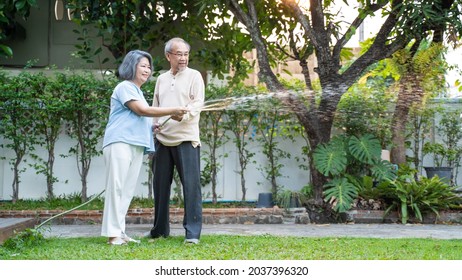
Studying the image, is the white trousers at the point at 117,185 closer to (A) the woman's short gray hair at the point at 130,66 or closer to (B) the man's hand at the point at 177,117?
(B) the man's hand at the point at 177,117

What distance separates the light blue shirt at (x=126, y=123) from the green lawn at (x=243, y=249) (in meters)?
0.81

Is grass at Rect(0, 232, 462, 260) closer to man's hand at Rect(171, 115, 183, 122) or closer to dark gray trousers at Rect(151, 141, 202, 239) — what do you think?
dark gray trousers at Rect(151, 141, 202, 239)

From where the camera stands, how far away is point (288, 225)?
8680 millimetres

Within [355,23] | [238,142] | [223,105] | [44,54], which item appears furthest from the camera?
[44,54]

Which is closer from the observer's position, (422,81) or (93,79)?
(93,79)

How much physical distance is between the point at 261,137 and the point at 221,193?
100cm

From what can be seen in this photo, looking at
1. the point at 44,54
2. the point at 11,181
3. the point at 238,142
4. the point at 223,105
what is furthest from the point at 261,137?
the point at 44,54

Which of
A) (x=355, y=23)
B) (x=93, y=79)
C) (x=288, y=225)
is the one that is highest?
(x=355, y=23)

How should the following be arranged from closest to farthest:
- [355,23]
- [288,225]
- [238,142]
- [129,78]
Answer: [129,78] → [288,225] → [355,23] → [238,142]

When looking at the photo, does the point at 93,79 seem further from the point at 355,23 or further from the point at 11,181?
the point at 355,23

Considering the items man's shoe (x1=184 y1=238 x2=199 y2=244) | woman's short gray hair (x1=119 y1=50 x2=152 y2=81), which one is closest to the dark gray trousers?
man's shoe (x1=184 y1=238 x2=199 y2=244)

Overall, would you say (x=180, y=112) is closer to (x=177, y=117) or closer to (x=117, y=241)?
(x=177, y=117)

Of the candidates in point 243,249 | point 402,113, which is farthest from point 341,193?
point 243,249

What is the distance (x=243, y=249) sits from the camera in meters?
5.59
